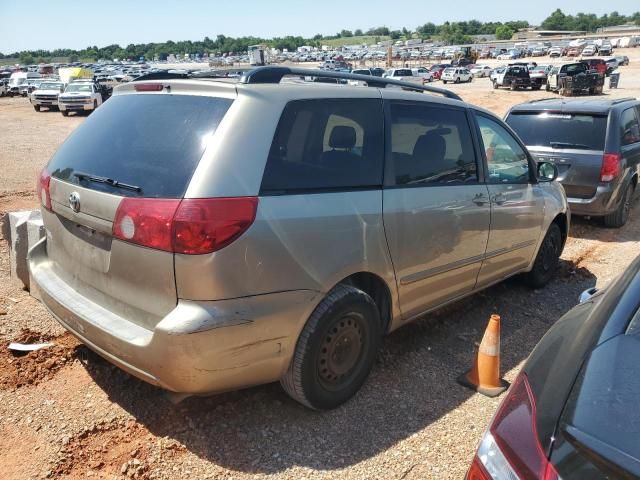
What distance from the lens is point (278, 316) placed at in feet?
8.84

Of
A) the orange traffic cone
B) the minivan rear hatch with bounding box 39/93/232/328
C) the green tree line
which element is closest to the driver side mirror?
the orange traffic cone

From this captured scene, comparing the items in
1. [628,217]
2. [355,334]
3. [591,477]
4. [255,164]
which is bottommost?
[628,217]

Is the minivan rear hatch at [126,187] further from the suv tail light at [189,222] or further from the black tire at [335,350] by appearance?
the black tire at [335,350]

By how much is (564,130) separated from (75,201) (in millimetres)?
6528

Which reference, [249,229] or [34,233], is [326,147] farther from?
[34,233]

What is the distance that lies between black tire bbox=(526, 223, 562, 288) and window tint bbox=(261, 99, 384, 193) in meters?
2.56

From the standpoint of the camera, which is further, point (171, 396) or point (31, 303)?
point (31, 303)

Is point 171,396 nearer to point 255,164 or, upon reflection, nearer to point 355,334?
point 355,334

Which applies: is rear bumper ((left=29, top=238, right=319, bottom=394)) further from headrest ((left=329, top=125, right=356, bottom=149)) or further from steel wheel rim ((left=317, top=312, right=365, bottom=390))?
headrest ((left=329, top=125, right=356, bottom=149))

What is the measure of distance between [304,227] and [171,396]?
45.8 inches

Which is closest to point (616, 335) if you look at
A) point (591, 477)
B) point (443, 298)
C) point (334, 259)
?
point (591, 477)

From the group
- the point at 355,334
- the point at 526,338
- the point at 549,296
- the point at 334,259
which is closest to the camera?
the point at 334,259

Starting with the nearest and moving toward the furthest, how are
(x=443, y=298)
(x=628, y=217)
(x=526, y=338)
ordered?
(x=443, y=298) < (x=526, y=338) < (x=628, y=217)

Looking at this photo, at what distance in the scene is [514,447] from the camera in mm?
1548
